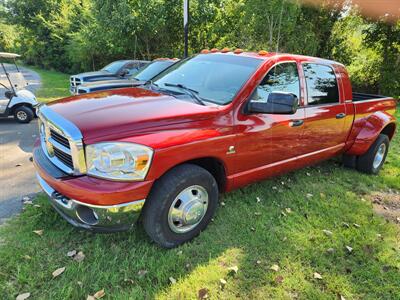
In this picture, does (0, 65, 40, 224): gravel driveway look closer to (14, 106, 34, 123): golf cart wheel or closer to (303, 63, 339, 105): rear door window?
(14, 106, 34, 123): golf cart wheel

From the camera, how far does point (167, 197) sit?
2791mm

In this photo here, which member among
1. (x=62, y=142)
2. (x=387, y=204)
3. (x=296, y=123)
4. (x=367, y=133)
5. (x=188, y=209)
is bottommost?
(x=387, y=204)

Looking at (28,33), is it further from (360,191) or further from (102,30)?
(360,191)

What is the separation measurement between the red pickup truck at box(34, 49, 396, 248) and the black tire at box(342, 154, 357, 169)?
1.07 m

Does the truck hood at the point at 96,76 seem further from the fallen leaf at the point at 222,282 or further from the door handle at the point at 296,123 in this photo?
the fallen leaf at the point at 222,282

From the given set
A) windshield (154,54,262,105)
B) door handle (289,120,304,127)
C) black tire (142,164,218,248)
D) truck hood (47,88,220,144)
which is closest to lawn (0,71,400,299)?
black tire (142,164,218,248)

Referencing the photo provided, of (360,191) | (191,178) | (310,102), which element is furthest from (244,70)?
(360,191)

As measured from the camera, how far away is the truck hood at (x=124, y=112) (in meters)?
2.58

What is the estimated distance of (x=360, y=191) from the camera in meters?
4.70

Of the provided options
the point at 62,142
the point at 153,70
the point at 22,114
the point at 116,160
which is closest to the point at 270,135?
the point at 116,160

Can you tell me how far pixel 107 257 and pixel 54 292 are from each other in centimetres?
52

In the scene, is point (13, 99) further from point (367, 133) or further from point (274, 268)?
point (367, 133)

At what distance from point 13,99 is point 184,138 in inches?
251

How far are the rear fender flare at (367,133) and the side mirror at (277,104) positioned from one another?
7.19ft
